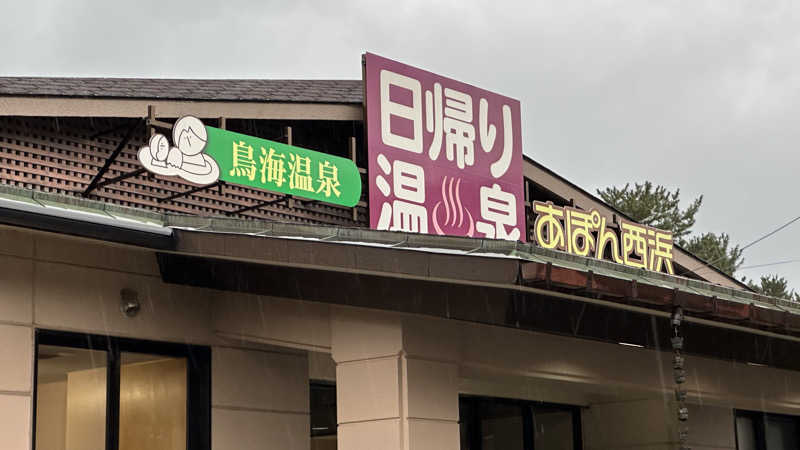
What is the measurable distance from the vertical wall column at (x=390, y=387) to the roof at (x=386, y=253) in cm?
83

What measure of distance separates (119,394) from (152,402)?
38 centimetres

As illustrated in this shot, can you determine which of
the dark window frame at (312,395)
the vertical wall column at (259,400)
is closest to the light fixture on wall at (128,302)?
the vertical wall column at (259,400)

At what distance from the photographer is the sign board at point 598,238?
47.1 ft

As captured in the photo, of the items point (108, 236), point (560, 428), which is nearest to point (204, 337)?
point (108, 236)

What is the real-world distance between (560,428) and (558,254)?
656 centimetres

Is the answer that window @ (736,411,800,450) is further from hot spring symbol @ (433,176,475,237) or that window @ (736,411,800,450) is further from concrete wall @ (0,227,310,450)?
concrete wall @ (0,227,310,450)

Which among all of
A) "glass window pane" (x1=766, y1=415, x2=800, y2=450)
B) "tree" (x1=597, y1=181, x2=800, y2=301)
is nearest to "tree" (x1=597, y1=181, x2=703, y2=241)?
"tree" (x1=597, y1=181, x2=800, y2=301)

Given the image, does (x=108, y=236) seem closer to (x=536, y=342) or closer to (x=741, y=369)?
(x=536, y=342)

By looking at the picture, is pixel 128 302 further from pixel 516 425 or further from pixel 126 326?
pixel 516 425

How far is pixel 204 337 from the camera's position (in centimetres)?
1023

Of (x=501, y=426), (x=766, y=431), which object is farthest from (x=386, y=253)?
(x=766, y=431)

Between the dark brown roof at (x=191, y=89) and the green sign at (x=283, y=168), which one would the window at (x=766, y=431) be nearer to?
the green sign at (x=283, y=168)

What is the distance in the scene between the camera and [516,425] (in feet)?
44.7

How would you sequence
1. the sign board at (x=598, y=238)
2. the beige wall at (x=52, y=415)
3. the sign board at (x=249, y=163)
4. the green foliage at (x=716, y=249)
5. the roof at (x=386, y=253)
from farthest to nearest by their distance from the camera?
the green foliage at (x=716, y=249) < the sign board at (x=598, y=238) < the sign board at (x=249, y=163) < the beige wall at (x=52, y=415) < the roof at (x=386, y=253)
